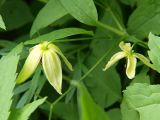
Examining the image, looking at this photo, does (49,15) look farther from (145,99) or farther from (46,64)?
(145,99)

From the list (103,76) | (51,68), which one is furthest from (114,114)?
(51,68)

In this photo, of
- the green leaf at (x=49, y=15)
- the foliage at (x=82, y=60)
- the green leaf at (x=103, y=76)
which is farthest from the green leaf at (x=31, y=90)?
the green leaf at (x=103, y=76)

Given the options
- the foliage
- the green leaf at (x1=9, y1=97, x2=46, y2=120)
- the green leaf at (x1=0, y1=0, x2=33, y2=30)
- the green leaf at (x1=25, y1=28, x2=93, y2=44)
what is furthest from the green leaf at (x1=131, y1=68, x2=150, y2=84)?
the green leaf at (x1=0, y1=0, x2=33, y2=30)

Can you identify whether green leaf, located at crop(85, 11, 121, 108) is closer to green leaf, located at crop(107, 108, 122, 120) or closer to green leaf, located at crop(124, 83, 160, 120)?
green leaf, located at crop(107, 108, 122, 120)

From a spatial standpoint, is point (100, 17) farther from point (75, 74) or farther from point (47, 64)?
point (47, 64)

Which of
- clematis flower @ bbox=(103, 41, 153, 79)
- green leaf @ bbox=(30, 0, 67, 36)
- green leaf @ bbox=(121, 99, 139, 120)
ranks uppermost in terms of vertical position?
green leaf @ bbox=(30, 0, 67, 36)
